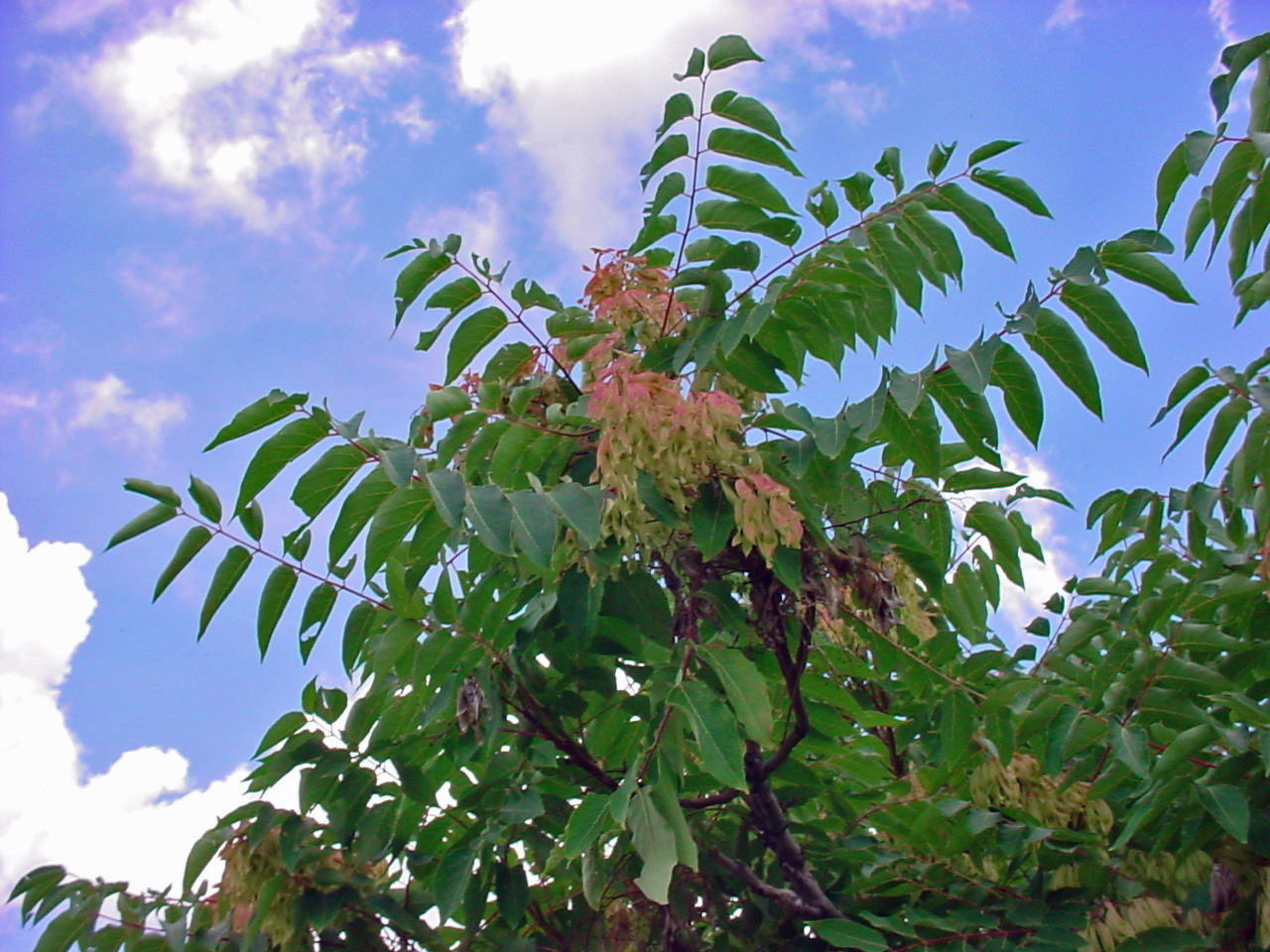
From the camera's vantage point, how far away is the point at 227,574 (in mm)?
2066

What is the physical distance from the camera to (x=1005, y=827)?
81.8 inches

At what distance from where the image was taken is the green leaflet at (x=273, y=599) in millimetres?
2068

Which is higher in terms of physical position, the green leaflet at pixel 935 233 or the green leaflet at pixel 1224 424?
the green leaflet at pixel 935 233

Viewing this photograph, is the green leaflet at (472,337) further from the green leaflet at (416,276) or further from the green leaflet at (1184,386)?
the green leaflet at (1184,386)

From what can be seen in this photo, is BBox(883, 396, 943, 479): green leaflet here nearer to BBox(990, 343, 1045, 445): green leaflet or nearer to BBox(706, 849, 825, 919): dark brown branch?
BBox(990, 343, 1045, 445): green leaflet

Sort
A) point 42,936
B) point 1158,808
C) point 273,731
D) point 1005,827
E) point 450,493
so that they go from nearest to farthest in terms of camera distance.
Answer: point 450,493 < point 1158,808 < point 1005,827 < point 273,731 < point 42,936

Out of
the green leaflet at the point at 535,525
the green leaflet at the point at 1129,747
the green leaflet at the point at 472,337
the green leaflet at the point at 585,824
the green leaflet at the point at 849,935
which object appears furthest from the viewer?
the green leaflet at the point at 472,337

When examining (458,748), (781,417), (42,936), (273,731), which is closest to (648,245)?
(781,417)

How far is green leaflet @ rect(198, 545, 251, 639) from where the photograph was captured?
2053mm

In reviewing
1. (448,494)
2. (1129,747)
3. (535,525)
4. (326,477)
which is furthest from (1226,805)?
(326,477)

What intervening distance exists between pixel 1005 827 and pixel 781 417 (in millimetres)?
961

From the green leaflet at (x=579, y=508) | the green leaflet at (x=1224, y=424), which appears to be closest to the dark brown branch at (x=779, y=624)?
the green leaflet at (x=579, y=508)

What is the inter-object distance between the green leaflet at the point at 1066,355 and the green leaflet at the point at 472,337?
3.89ft

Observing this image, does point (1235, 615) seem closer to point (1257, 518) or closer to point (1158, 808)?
point (1257, 518)
